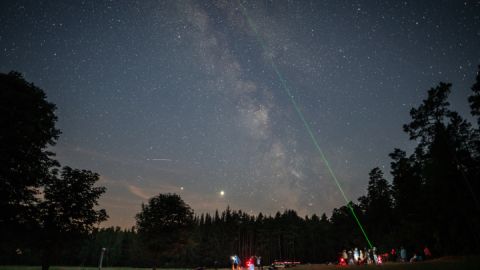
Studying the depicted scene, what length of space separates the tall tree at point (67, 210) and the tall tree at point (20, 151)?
3.11 m

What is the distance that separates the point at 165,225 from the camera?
49.2m

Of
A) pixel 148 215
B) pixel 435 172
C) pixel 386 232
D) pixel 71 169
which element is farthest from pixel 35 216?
pixel 386 232

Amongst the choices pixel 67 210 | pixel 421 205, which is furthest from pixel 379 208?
pixel 67 210

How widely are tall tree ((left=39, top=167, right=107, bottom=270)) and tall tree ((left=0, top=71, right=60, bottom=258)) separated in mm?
3107

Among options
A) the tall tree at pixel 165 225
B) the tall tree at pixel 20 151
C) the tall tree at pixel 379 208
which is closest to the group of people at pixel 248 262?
the tall tree at pixel 165 225

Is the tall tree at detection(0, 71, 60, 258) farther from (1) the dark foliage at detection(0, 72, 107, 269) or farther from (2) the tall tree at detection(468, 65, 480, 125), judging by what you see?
(2) the tall tree at detection(468, 65, 480, 125)

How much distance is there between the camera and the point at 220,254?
11594 centimetres

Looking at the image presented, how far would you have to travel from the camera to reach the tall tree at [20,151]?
63.2 feet

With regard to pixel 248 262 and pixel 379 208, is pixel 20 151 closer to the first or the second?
pixel 248 262

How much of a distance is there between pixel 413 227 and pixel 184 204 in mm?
36320

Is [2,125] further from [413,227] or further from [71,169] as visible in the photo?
[413,227]

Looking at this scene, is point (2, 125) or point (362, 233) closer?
point (2, 125)

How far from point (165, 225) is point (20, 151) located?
32.0 meters

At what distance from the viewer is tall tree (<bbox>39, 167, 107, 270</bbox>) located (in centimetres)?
2583
